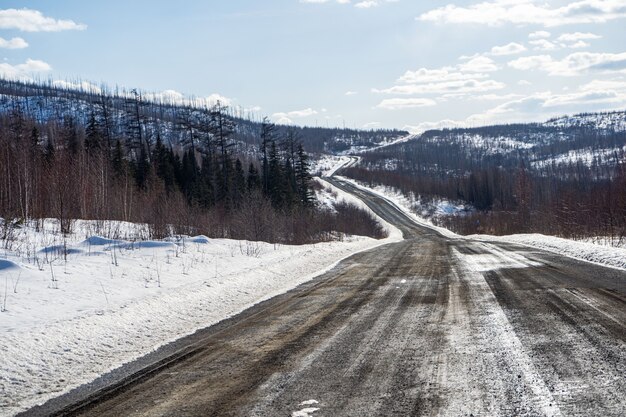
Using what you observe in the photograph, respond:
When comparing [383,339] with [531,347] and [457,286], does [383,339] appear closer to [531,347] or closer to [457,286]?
[531,347]

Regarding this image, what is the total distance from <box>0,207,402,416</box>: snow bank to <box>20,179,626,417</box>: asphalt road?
0.63 meters

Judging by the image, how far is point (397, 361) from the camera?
223 inches

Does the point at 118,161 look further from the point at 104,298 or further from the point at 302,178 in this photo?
the point at 104,298

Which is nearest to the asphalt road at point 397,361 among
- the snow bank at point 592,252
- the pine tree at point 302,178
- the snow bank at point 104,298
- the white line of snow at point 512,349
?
the white line of snow at point 512,349

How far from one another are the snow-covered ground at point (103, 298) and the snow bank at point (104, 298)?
1cm

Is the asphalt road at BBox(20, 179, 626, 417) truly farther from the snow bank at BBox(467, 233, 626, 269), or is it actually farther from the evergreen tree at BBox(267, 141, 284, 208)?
the evergreen tree at BBox(267, 141, 284, 208)

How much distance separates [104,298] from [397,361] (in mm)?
6488

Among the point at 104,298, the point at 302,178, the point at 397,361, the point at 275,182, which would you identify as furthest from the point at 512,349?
the point at 302,178

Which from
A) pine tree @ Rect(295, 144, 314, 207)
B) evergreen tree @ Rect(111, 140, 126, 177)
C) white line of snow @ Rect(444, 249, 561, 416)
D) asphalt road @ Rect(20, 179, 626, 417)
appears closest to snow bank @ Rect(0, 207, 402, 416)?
asphalt road @ Rect(20, 179, 626, 417)

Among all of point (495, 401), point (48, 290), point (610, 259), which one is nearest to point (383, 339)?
point (495, 401)

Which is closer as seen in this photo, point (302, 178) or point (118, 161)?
point (118, 161)

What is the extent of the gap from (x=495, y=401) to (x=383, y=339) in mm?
2486

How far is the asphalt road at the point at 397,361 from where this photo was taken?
14.5 feet

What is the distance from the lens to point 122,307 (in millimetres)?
8945
